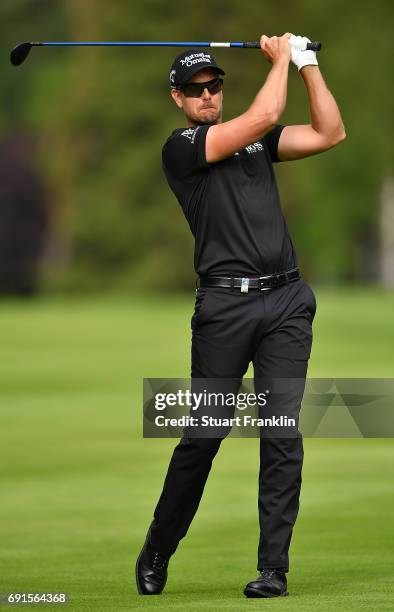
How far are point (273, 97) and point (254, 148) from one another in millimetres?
285

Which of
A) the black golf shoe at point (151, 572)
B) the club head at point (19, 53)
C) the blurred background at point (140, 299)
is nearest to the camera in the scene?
the black golf shoe at point (151, 572)

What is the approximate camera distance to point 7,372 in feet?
74.8

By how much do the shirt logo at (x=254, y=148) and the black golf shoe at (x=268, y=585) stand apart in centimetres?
165

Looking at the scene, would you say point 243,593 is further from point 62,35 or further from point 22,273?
point 62,35

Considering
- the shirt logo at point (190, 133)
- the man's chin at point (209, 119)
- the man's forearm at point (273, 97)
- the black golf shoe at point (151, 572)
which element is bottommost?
the black golf shoe at point (151, 572)

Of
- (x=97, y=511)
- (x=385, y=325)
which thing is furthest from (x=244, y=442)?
(x=385, y=325)

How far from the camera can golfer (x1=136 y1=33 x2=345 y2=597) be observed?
6523 mm

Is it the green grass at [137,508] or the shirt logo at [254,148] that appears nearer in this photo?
the shirt logo at [254,148]

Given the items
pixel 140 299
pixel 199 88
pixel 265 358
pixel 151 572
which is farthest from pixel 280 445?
pixel 140 299

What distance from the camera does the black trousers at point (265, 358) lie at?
6.53 meters

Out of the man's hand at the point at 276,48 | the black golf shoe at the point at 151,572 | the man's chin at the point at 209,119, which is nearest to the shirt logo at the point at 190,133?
the man's chin at the point at 209,119

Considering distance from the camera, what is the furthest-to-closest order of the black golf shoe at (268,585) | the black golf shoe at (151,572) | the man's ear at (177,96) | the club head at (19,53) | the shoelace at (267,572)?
1. the club head at (19,53)
2. the man's ear at (177,96)
3. the black golf shoe at (151,572)
4. the shoelace at (267,572)
5. the black golf shoe at (268,585)

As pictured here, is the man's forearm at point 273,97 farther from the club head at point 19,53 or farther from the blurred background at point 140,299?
the blurred background at point 140,299

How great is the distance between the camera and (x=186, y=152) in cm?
658
